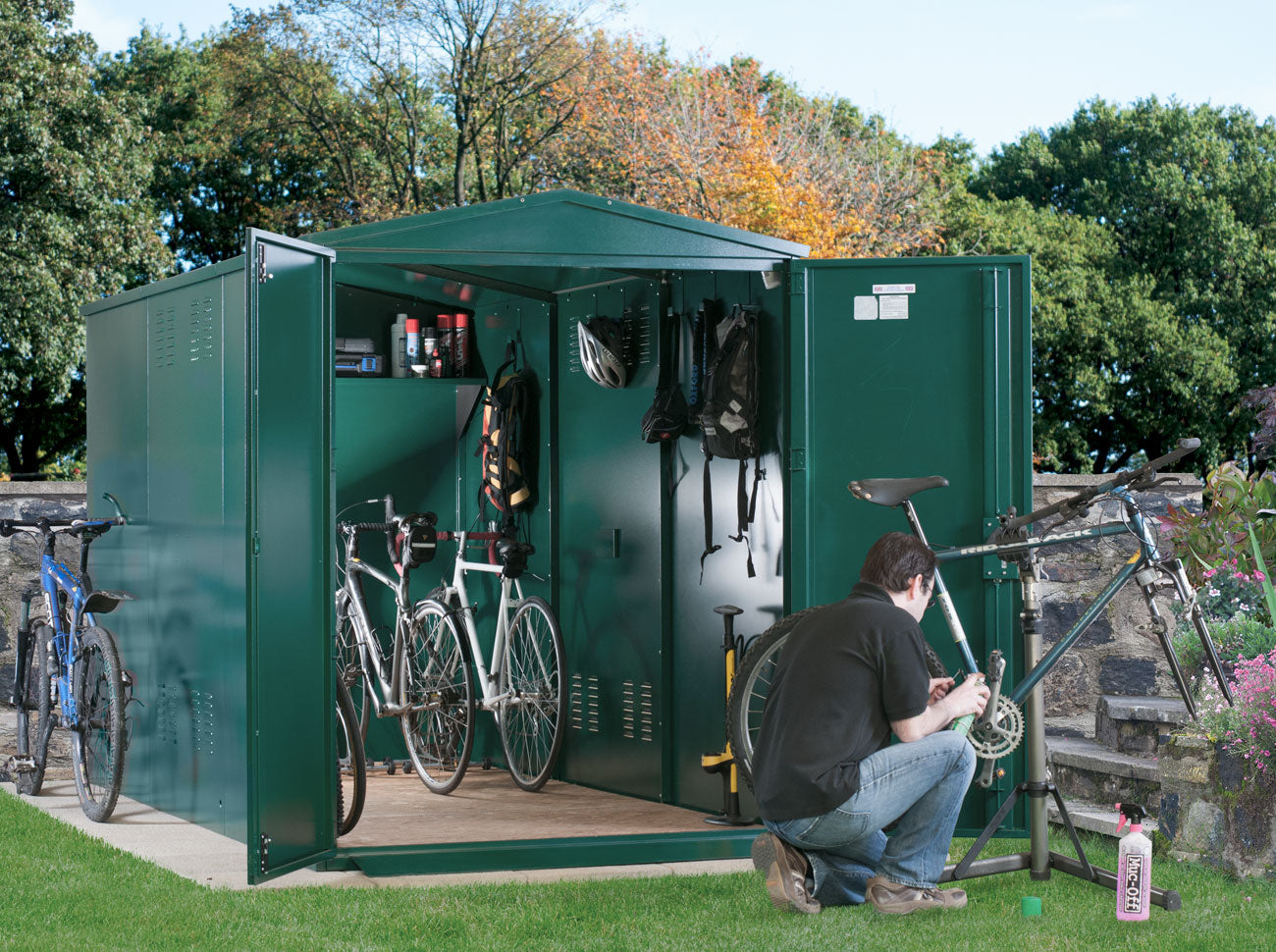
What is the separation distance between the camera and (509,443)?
23.0ft

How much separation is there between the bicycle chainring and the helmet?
2.50 metres

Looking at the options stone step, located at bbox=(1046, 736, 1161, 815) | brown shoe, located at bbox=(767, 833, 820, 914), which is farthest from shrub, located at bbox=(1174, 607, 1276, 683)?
brown shoe, located at bbox=(767, 833, 820, 914)

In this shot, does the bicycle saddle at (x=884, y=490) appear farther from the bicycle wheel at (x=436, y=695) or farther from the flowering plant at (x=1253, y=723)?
the bicycle wheel at (x=436, y=695)

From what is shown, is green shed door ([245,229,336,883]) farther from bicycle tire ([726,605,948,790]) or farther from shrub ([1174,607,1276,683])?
shrub ([1174,607,1276,683])

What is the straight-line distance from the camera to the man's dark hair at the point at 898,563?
4.21 metres

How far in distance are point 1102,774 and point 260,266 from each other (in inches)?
144

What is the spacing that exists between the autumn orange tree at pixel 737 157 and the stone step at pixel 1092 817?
15733 mm

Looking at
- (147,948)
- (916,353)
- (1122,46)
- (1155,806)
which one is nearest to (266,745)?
(147,948)

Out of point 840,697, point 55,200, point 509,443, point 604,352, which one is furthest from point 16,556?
point 55,200

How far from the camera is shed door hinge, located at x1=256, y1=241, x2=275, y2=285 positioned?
4.70 m

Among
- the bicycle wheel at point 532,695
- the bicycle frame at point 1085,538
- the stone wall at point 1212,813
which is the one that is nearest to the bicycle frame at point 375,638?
the bicycle wheel at point 532,695

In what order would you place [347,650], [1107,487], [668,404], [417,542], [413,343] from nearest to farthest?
[1107,487] < [668,404] < [417,542] < [347,650] < [413,343]

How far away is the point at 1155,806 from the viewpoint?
534 cm

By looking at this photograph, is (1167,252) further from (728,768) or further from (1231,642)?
(728,768)
